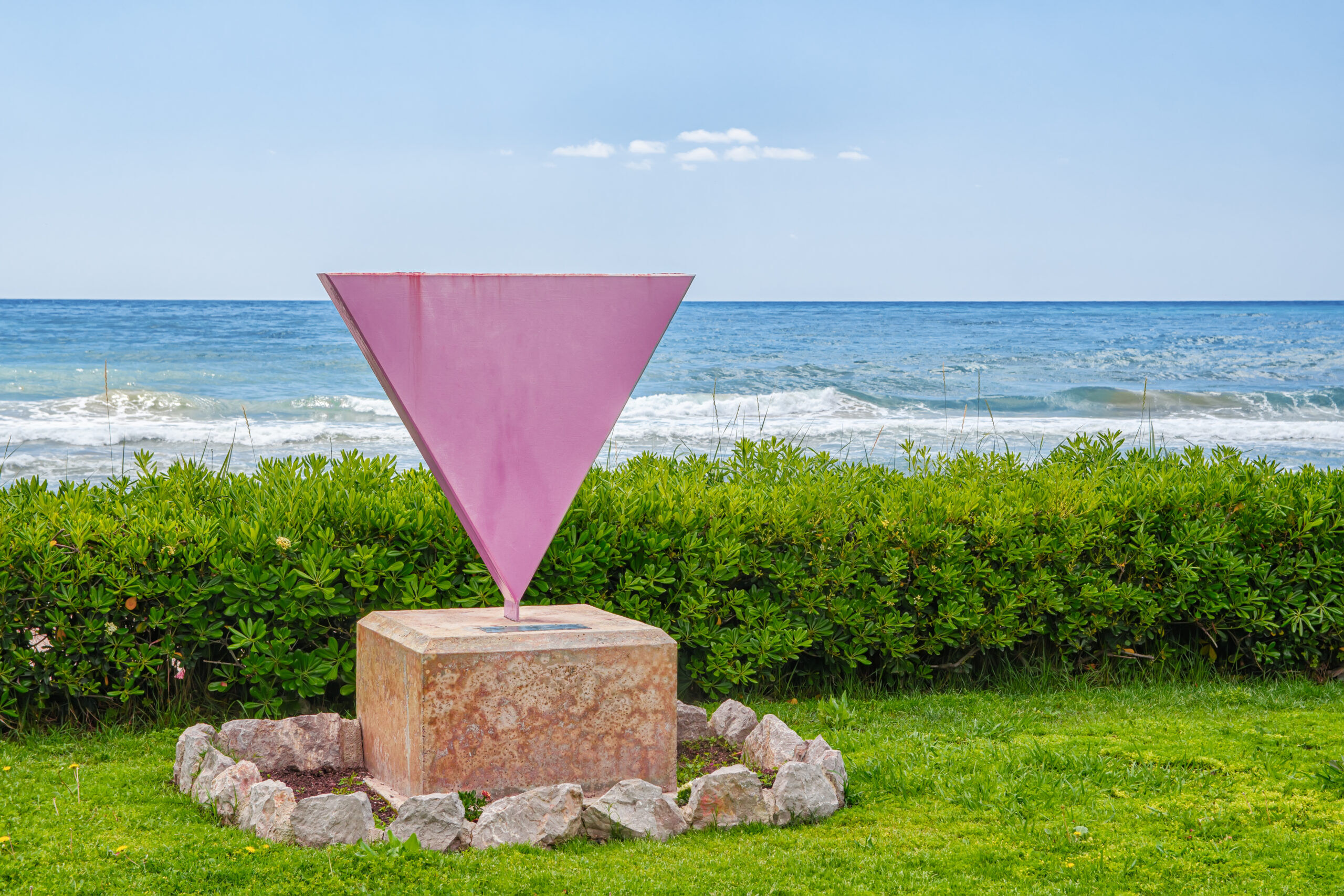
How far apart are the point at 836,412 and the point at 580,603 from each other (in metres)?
19.0

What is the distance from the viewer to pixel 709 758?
445 cm

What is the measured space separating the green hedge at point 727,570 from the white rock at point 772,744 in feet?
2.74

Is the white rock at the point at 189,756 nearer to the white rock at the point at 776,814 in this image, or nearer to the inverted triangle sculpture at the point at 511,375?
the inverted triangle sculpture at the point at 511,375

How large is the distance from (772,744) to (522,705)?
1047mm

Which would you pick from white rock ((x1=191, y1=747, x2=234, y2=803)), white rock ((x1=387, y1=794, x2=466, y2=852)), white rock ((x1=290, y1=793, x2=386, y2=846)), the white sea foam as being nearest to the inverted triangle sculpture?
white rock ((x1=387, y1=794, x2=466, y2=852))

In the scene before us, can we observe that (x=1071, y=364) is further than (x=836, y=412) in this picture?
Yes

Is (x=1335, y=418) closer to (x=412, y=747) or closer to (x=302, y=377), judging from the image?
(x=302, y=377)

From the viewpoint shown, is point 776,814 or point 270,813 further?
point 776,814

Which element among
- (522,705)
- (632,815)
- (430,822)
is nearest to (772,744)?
(632,815)

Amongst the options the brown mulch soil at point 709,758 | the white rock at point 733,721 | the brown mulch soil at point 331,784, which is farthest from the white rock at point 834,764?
the brown mulch soil at point 331,784

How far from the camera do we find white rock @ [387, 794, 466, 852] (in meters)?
3.42

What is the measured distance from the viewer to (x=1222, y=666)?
6102 mm

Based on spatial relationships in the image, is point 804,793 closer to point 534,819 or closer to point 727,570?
point 534,819

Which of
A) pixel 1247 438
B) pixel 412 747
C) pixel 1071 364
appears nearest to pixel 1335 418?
pixel 1247 438
